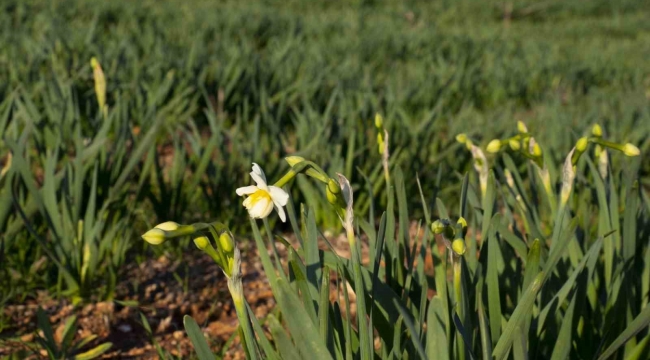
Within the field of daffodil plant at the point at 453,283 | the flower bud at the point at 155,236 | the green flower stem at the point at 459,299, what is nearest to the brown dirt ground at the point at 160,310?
the field of daffodil plant at the point at 453,283

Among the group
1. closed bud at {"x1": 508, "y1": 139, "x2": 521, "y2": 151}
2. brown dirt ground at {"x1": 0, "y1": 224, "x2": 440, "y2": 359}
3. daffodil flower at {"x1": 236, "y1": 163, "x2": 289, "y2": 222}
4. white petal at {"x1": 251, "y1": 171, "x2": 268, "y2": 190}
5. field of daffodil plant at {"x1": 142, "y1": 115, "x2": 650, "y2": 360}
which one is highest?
white petal at {"x1": 251, "y1": 171, "x2": 268, "y2": 190}

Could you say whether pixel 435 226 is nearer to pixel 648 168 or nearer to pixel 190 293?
pixel 190 293

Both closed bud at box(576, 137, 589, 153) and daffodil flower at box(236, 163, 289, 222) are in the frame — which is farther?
closed bud at box(576, 137, 589, 153)

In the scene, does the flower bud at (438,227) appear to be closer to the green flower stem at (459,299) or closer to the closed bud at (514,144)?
the green flower stem at (459,299)

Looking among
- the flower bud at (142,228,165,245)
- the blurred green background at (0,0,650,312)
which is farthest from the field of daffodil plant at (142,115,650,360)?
the blurred green background at (0,0,650,312)

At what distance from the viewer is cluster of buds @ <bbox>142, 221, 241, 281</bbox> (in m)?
0.69

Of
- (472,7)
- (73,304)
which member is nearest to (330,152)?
(73,304)

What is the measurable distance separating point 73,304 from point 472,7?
10.4 metres

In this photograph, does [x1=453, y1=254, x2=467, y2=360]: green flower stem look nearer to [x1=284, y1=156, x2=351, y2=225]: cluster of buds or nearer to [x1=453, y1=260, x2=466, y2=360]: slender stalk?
[x1=453, y1=260, x2=466, y2=360]: slender stalk

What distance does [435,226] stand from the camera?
2.61ft

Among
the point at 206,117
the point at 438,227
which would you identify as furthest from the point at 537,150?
the point at 206,117

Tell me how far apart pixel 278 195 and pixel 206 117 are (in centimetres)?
216

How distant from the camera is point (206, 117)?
2828 mm

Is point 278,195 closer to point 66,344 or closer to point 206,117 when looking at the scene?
point 66,344
